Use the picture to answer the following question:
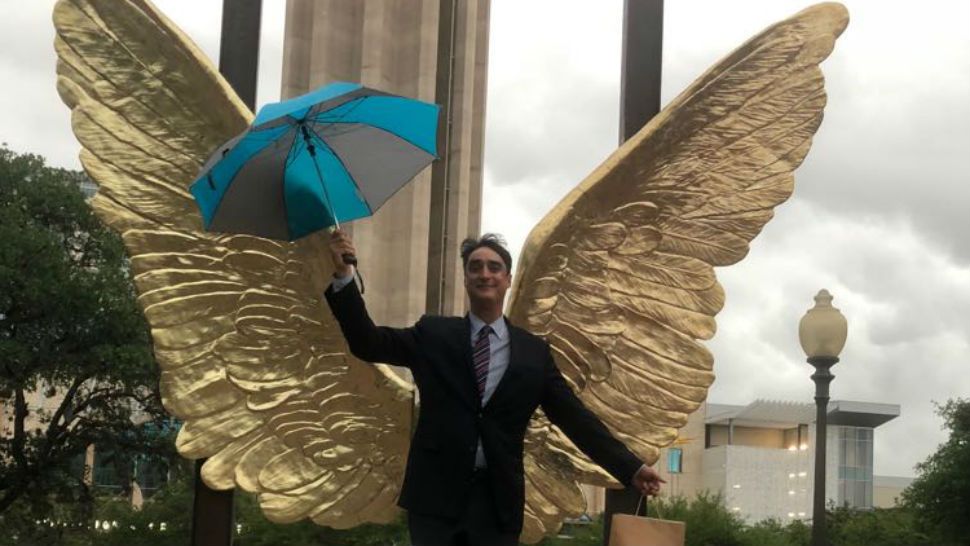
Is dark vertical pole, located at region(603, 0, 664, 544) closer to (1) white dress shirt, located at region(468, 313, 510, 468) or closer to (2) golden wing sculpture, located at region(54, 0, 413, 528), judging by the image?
(2) golden wing sculpture, located at region(54, 0, 413, 528)

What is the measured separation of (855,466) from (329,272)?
5562 cm

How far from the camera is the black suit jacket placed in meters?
3.82

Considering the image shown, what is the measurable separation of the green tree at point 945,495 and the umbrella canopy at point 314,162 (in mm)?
22433

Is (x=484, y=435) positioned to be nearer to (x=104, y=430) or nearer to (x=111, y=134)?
(x=111, y=134)

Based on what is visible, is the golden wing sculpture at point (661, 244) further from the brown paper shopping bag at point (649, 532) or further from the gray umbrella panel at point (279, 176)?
the brown paper shopping bag at point (649, 532)

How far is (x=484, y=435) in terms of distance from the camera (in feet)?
12.7

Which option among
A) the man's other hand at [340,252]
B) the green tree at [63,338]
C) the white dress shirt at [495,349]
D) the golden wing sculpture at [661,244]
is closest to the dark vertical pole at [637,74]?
the golden wing sculpture at [661,244]

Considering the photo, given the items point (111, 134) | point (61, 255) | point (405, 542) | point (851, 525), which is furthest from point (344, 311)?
point (851, 525)

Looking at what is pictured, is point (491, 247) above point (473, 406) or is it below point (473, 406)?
above

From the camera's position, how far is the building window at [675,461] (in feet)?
176

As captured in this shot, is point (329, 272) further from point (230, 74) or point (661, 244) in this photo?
point (661, 244)

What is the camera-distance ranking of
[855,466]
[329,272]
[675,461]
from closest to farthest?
1. [329,272]
2. [675,461]
3. [855,466]

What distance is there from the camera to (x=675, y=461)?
5447cm

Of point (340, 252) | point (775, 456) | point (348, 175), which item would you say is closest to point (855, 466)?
point (775, 456)
